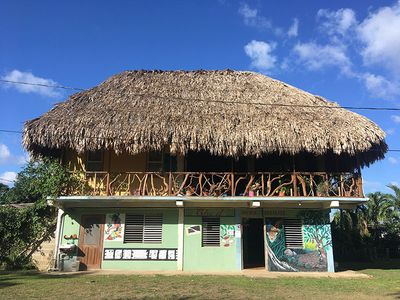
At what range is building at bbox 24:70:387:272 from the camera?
15328 millimetres

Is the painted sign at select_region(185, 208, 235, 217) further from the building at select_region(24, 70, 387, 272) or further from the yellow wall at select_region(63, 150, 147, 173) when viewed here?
the yellow wall at select_region(63, 150, 147, 173)

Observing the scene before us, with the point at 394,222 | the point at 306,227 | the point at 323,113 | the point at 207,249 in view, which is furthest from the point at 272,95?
the point at 394,222

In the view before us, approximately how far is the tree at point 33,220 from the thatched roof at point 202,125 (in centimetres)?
101

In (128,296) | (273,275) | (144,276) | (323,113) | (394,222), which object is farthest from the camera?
(394,222)

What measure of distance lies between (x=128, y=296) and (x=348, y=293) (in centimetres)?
552

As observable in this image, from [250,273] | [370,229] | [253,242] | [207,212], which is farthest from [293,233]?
[370,229]

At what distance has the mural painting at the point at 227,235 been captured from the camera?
1616 centimetres

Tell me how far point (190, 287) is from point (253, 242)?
7875mm

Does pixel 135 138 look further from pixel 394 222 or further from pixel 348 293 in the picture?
pixel 394 222

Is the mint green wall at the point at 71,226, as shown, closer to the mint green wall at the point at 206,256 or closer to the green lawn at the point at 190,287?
the green lawn at the point at 190,287

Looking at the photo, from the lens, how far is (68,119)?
52.2 ft

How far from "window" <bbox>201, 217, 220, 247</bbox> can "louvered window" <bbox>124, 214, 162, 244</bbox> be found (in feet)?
5.55

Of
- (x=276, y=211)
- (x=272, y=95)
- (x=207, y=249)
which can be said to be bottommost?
(x=207, y=249)

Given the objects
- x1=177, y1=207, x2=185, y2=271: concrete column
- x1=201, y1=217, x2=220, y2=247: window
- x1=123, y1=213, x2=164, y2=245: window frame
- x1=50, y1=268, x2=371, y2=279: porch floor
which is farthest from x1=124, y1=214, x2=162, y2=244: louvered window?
x1=201, y1=217, x2=220, y2=247: window
